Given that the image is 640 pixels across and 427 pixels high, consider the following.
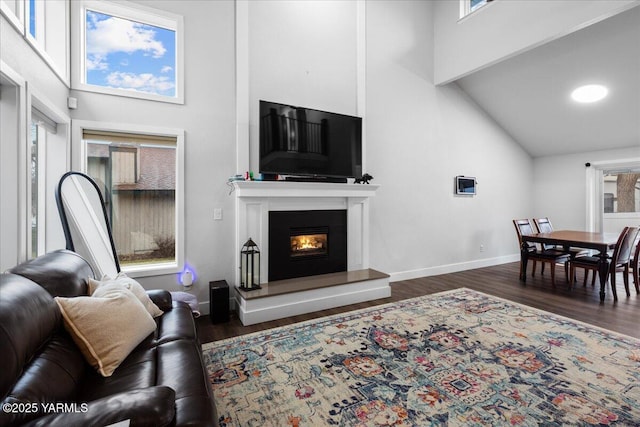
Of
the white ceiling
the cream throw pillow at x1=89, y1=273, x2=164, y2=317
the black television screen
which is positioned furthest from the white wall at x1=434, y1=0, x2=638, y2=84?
the cream throw pillow at x1=89, y1=273, x2=164, y2=317

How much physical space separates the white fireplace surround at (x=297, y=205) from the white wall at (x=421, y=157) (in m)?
0.32

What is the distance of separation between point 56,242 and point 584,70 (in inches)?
265

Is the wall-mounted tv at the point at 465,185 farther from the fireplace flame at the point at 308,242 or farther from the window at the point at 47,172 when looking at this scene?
the window at the point at 47,172

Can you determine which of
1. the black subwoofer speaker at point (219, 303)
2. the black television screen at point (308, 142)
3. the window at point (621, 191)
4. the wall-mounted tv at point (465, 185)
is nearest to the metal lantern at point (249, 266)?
the black subwoofer speaker at point (219, 303)

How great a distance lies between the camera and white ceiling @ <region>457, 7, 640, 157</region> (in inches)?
154

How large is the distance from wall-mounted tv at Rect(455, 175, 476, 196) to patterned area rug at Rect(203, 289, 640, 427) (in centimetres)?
264

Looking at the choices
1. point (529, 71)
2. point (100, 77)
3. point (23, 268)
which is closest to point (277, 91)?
point (100, 77)

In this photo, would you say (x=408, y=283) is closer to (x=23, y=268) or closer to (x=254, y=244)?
(x=254, y=244)

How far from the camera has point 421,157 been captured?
5.02 metres

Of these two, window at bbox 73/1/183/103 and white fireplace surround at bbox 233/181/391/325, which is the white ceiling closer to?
white fireplace surround at bbox 233/181/391/325

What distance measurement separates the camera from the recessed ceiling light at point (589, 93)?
14.9 ft

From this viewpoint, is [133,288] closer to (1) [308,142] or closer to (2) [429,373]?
(2) [429,373]

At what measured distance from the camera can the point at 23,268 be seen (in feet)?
5.03

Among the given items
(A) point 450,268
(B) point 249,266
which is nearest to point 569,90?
(A) point 450,268
